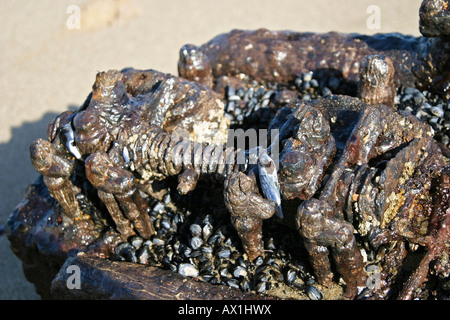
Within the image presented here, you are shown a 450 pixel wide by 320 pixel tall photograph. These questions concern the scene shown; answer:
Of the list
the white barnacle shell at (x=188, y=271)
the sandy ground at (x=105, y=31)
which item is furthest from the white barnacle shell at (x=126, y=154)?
the sandy ground at (x=105, y=31)

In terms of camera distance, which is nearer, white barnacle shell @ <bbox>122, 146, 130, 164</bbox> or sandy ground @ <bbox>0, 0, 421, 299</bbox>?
white barnacle shell @ <bbox>122, 146, 130, 164</bbox>

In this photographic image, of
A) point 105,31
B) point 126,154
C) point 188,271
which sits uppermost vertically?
point 105,31

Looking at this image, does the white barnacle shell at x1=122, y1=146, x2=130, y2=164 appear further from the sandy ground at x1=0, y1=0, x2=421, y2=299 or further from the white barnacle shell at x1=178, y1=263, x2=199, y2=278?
the sandy ground at x1=0, y1=0, x2=421, y2=299

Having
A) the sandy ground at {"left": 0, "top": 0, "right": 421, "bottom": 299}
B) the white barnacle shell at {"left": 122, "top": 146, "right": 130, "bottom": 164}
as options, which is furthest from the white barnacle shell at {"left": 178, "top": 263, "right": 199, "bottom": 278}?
the sandy ground at {"left": 0, "top": 0, "right": 421, "bottom": 299}

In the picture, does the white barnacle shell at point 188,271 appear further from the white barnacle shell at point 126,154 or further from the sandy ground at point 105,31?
the sandy ground at point 105,31

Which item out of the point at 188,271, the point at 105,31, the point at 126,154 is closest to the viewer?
the point at 188,271

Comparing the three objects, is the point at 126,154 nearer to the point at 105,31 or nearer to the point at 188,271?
the point at 188,271

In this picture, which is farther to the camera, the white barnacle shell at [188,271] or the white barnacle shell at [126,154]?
the white barnacle shell at [126,154]

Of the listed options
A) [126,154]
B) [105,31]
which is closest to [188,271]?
[126,154]

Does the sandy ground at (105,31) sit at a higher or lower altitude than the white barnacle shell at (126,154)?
higher
